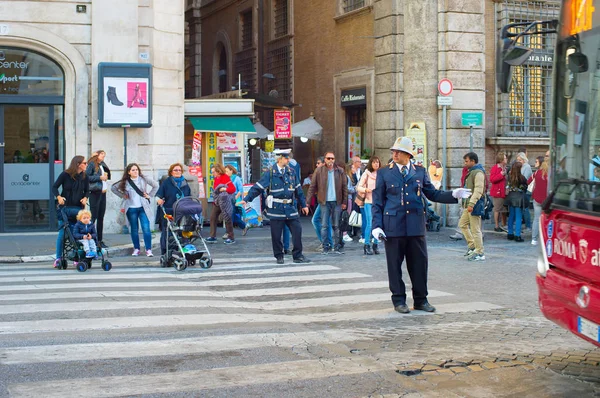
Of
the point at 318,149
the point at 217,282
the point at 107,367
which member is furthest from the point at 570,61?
the point at 318,149

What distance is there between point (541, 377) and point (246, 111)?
50.7 ft

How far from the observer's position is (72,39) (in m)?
18.3

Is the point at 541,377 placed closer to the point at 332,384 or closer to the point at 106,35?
the point at 332,384

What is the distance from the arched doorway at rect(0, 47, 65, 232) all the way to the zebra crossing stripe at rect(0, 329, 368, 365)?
38.4 feet

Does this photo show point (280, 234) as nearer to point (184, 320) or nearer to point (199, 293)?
point (199, 293)

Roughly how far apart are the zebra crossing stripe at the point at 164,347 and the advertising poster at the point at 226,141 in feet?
46.3

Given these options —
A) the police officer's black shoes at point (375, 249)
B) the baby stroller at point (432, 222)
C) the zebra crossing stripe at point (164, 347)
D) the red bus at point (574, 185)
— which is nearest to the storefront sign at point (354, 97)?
the baby stroller at point (432, 222)

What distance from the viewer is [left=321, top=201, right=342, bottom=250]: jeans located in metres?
15.8

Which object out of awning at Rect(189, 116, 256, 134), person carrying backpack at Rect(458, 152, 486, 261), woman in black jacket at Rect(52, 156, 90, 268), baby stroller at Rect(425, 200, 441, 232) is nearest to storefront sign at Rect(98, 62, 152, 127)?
awning at Rect(189, 116, 256, 134)

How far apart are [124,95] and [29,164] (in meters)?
2.55

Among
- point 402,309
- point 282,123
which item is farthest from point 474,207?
point 282,123

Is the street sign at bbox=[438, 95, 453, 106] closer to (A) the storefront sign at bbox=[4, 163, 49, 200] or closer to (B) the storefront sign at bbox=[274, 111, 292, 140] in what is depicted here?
(B) the storefront sign at bbox=[274, 111, 292, 140]

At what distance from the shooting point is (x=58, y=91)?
730 inches

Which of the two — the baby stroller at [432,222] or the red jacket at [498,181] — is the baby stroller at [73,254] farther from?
the red jacket at [498,181]
